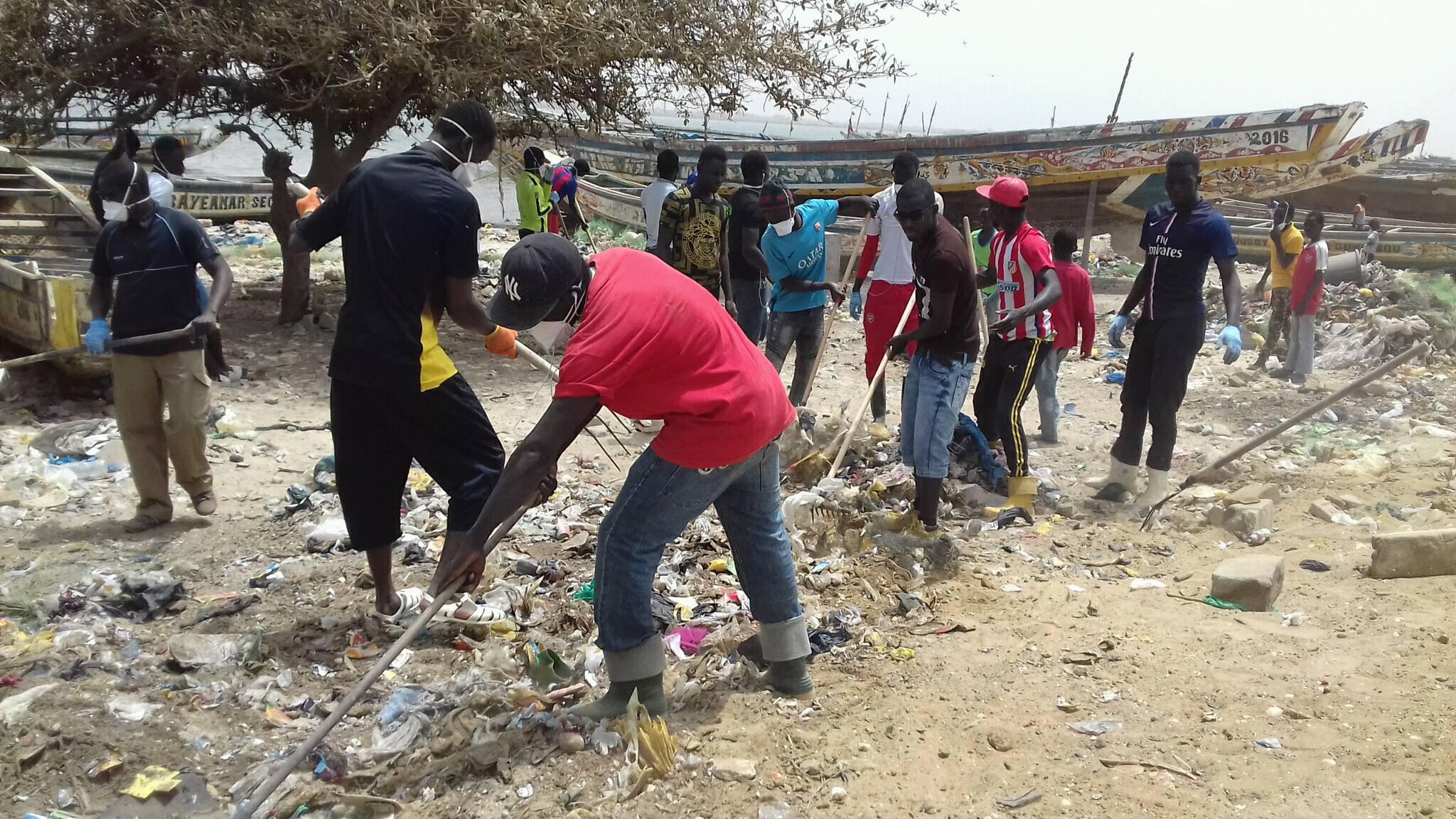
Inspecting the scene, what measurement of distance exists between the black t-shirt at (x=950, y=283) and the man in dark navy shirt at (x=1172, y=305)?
1160 mm

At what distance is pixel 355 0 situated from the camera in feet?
22.3

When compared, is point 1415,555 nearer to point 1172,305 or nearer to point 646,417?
point 1172,305

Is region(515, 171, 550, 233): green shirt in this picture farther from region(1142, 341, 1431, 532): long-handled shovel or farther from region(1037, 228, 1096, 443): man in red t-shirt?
region(1142, 341, 1431, 532): long-handled shovel

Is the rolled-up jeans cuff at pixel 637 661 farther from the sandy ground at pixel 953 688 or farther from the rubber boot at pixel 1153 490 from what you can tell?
the rubber boot at pixel 1153 490

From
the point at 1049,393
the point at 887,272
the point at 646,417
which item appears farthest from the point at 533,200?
the point at 646,417

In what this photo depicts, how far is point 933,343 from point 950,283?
32cm

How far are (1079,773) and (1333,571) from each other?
7.13ft

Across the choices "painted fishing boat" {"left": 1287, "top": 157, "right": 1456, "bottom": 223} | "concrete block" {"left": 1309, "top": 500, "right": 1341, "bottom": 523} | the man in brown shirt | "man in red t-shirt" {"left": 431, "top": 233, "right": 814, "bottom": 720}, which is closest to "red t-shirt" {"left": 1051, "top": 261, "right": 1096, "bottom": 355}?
"concrete block" {"left": 1309, "top": 500, "right": 1341, "bottom": 523}

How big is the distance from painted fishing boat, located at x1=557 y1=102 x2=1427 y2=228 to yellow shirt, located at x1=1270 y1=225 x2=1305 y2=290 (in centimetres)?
492

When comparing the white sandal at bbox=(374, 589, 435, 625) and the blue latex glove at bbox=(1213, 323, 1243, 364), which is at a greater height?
the blue latex glove at bbox=(1213, 323, 1243, 364)

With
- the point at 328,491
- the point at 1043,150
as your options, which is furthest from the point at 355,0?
the point at 1043,150

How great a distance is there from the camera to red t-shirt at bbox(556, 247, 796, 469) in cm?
247

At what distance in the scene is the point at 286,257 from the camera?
323 inches

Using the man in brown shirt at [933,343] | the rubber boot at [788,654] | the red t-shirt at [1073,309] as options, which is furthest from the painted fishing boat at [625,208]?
the rubber boot at [788,654]
